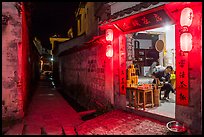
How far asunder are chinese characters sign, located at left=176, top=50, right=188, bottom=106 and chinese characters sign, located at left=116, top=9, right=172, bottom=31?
5.57 ft

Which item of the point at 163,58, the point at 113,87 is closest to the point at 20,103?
the point at 113,87

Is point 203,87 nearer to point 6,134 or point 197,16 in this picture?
point 197,16

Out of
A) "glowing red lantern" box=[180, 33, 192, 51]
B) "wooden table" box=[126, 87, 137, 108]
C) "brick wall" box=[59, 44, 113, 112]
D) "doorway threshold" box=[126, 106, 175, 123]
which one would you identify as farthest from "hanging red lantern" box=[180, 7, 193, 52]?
"brick wall" box=[59, 44, 113, 112]

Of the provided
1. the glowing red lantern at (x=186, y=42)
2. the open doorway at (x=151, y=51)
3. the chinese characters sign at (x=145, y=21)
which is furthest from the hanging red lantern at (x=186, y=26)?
the open doorway at (x=151, y=51)

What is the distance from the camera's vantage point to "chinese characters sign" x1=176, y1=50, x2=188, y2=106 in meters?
7.44

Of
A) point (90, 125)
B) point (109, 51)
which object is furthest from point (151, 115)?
point (109, 51)

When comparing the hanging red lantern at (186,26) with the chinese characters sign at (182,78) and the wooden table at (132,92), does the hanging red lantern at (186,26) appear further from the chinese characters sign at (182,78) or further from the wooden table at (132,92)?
the wooden table at (132,92)

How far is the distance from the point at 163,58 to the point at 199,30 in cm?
1224

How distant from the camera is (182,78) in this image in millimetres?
7590

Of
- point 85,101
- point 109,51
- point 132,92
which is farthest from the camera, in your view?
point 85,101

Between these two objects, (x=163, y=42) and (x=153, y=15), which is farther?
(x=163, y=42)

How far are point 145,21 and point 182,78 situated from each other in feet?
10.5

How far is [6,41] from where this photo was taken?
31.8ft

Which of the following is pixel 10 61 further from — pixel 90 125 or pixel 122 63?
pixel 122 63
